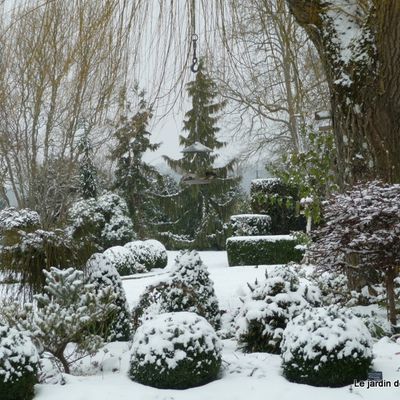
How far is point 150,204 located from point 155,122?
20962 millimetres

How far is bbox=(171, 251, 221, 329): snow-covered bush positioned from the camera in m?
5.40

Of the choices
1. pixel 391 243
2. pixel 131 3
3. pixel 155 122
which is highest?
pixel 131 3

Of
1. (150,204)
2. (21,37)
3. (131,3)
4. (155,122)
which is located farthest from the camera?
(150,204)

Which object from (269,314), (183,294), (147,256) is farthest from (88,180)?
(269,314)

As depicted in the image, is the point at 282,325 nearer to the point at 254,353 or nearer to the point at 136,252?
the point at 254,353

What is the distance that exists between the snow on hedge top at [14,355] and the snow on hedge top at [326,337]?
1.65m

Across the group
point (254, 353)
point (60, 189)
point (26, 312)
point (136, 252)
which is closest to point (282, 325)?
point (254, 353)

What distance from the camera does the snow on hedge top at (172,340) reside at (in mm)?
3654

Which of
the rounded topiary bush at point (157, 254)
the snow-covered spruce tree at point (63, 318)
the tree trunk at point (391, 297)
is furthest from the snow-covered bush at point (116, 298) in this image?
the rounded topiary bush at point (157, 254)

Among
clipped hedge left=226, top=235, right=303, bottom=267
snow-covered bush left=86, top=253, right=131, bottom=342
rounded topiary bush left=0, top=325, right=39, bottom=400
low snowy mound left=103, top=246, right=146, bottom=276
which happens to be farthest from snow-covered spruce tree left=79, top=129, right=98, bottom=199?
rounded topiary bush left=0, top=325, right=39, bottom=400

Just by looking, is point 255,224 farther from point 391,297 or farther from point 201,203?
point 391,297

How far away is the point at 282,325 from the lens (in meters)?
4.58

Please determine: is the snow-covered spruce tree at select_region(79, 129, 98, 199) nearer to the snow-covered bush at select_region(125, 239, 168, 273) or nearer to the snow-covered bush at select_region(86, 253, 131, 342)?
the snow-covered bush at select_region(125, 239, 168, 273)

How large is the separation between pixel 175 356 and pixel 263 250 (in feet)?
35.3
